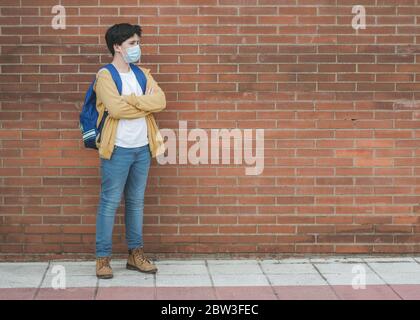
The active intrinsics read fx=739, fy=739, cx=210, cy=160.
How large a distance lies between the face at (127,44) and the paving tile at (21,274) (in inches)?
71.4

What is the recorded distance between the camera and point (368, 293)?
5.20 metres

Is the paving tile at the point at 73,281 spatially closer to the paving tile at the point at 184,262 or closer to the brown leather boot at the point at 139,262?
the brown leather boot at the point at 139,262

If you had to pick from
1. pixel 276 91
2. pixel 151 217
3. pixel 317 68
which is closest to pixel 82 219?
pixel 151 217

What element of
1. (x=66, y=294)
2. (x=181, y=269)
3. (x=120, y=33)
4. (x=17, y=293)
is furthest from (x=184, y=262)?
(x=120, y=33)

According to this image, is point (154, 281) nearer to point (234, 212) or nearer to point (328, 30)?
point (234, 212)

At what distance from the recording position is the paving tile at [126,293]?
201 inches

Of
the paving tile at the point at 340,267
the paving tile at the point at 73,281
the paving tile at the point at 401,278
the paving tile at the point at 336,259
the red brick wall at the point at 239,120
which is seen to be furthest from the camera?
the paving tile at the point at 336,259

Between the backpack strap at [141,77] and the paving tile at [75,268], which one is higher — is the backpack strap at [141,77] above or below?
above

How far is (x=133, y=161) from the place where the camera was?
5.53 metres

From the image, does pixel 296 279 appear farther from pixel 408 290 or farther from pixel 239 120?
pixel 239 120

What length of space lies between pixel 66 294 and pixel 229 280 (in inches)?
47.7

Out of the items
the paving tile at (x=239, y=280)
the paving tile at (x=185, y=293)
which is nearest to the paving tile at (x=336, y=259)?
the paving tile at (x=239, y=280)

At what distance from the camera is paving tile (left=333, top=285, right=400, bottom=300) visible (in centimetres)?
510

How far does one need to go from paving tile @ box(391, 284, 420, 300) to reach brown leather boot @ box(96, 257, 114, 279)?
2.10m
